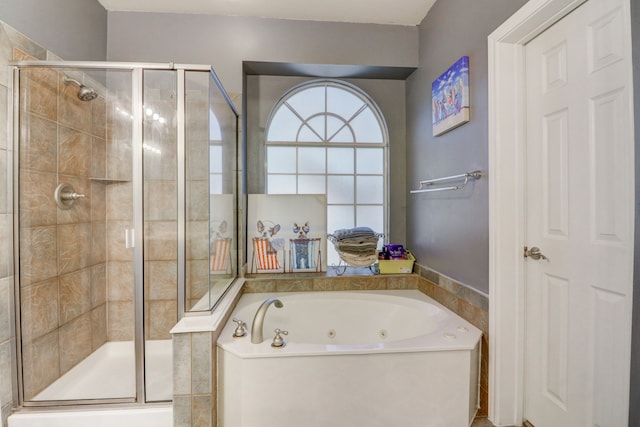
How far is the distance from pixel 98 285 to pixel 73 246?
33cm

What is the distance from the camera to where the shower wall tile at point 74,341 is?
1.70 metres

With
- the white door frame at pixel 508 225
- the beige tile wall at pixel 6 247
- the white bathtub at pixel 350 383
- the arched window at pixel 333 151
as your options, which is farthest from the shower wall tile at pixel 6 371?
the white door frame at pixel 508 225

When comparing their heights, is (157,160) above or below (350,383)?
above

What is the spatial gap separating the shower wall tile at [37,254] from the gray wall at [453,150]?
2.29 meters

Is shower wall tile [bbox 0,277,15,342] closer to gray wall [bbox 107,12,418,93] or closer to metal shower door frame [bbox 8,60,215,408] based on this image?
metal shower door frame [bbox 8,60,215,408]

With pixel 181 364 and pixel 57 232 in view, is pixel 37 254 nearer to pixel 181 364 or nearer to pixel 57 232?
pixel 57 232

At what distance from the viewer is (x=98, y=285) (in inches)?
76.7

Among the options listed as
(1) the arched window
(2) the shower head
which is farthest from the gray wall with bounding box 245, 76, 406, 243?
(2) the shower head

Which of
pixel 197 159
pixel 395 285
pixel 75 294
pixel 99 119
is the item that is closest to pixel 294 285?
pixel 395 285

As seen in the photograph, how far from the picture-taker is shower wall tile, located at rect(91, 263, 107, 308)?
6.28 feet

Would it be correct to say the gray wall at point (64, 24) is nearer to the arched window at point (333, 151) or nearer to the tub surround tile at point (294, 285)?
the arched window at point (333, 151)

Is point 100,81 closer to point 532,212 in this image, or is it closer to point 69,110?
point 69,110

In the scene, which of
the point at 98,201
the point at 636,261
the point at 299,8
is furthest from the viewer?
the point at 299,8

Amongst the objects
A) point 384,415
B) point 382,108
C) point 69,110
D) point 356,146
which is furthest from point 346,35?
point 384,415
